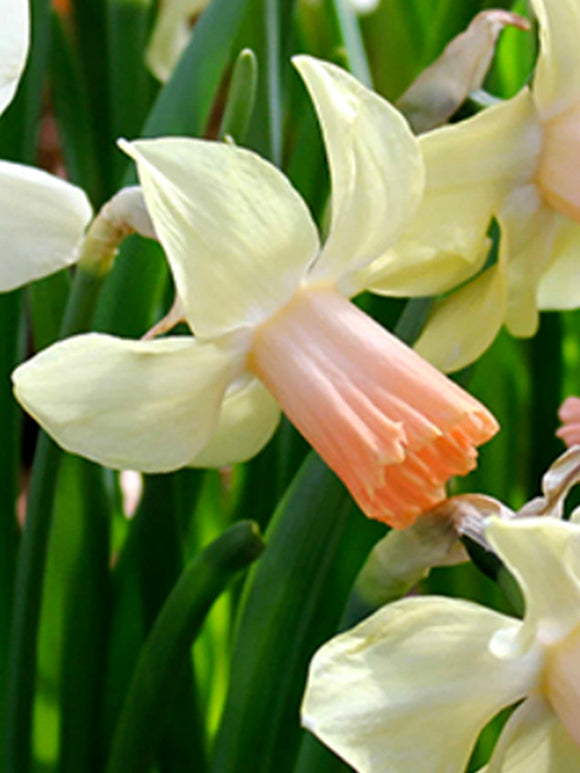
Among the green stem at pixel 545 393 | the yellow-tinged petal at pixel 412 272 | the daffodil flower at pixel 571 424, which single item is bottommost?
the green stem at pixel 545 393

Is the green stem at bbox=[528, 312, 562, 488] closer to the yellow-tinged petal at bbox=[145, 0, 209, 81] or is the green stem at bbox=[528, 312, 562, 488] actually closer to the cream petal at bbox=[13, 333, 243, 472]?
the yellow-tinged petal at bbox=[145, 0, 209, 81]

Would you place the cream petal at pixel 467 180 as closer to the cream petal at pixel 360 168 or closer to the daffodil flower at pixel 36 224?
the cream petal at pixel 360 168

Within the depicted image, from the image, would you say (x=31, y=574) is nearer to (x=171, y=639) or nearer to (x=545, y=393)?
(x=171, y=639)

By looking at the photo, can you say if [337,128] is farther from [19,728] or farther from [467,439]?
[19,728]

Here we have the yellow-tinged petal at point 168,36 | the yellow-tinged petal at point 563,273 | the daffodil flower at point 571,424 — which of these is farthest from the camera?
the yellow-tinged petal at point 168,36

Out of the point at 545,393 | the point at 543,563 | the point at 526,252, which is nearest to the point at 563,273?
the point at 526,252

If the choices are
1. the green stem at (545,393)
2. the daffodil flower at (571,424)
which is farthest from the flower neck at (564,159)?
the green stem at (545,393)
